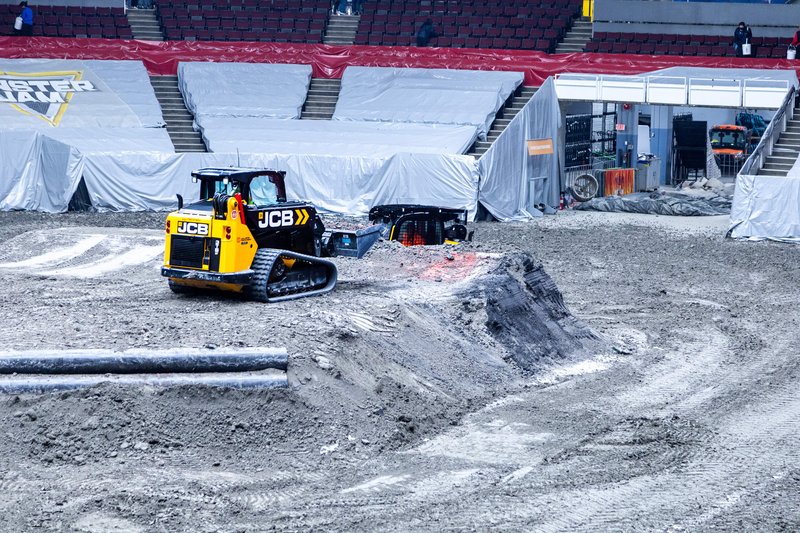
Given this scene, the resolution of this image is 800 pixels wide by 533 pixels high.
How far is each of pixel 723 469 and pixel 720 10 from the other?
27.8 meters

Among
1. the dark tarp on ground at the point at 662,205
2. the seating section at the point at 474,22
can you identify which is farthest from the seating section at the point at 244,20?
the dark tarp on ground at the point at 662,205

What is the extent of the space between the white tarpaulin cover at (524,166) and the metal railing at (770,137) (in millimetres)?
5372

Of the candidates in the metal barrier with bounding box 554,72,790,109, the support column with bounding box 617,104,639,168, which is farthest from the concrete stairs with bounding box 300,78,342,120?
the support column with bounding box 617,104,639,168

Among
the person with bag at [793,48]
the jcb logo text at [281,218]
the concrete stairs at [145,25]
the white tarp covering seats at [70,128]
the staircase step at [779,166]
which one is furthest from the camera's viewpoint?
the concrete stairs at [145,25]

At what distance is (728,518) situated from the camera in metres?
9.05

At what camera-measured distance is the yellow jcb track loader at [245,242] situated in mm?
14867

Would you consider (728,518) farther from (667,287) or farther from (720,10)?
(720,10)

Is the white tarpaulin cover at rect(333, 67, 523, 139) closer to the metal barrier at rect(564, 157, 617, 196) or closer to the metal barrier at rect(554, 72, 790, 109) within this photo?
the metal barrier at rect(554, 72, 790, 109)

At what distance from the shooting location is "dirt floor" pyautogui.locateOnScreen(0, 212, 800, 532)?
927 cm

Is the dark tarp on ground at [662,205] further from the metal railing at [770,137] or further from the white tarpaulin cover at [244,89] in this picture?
the white tarpaulin cover at [244,89]

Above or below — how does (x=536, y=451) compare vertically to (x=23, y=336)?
below

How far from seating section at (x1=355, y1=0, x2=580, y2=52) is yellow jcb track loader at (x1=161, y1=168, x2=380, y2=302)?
2160 cm

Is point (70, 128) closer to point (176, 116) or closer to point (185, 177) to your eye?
point (176, 116)

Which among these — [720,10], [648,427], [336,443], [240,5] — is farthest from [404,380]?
[240,5]
